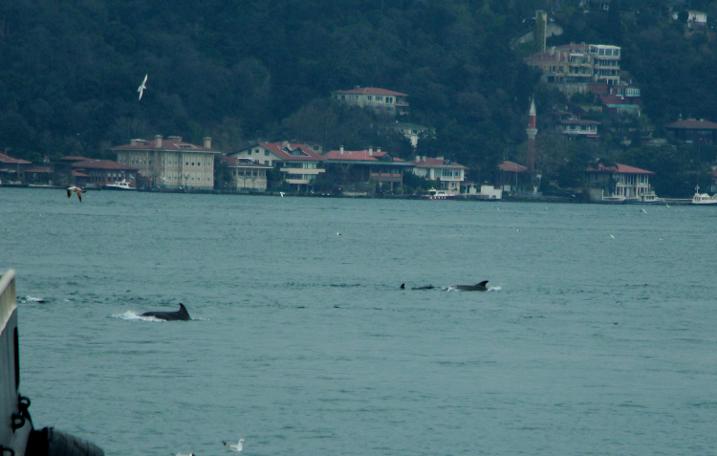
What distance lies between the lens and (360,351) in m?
37.2

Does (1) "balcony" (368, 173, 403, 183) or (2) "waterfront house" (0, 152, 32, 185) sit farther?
(1) "balcony" (368, 173, 403, 183)

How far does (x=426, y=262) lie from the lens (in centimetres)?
7856

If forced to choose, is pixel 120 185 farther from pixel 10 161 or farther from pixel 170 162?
pixel 10 161

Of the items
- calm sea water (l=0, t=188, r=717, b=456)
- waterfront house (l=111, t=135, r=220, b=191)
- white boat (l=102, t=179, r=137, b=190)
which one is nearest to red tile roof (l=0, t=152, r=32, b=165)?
white boat (l=102, t=179, r=137, b=190)

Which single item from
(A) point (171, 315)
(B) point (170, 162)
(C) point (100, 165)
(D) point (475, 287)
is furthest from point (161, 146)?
(A) point (171, 315)

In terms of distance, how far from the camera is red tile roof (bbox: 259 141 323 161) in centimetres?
19400

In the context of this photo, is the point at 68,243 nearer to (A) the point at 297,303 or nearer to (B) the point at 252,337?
(A) the point at 297,303

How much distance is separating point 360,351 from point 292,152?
523 ft

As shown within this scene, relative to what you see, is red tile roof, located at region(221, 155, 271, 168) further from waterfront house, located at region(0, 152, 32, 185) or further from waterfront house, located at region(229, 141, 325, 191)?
waterfront house, located at region(0, 152, 32, 185)

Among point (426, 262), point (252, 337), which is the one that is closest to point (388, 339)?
point (252, 337)

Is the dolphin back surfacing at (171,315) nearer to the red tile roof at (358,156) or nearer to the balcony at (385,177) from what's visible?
the red tile roof at (358,156)

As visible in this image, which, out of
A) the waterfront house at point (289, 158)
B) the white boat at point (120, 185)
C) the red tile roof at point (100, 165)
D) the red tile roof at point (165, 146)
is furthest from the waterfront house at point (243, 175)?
the red tile roof at point (100, 165)

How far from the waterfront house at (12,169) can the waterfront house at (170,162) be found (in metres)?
9.82

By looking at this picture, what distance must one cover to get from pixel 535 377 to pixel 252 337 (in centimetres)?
769
